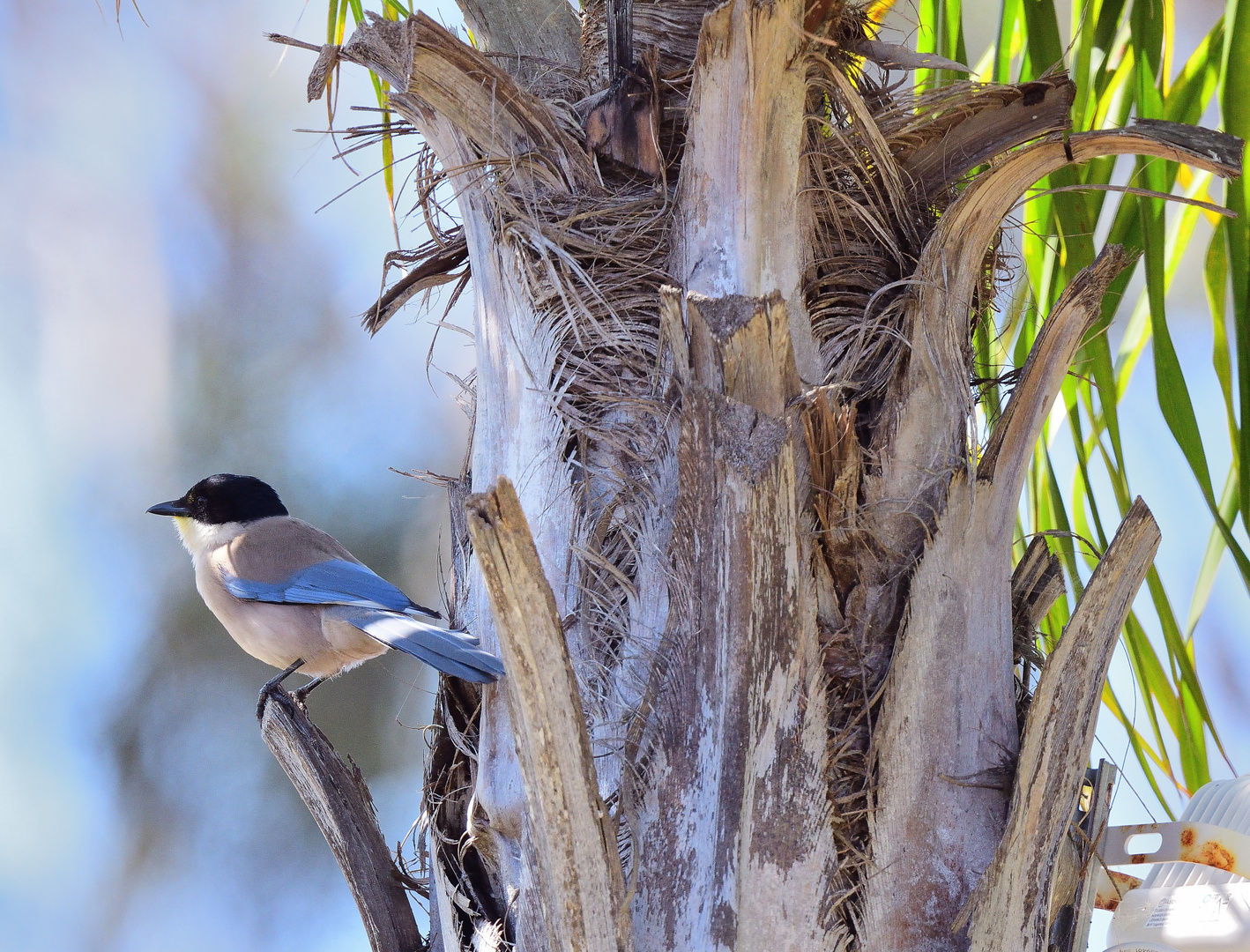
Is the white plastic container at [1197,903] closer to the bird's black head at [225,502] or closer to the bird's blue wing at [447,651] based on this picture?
the bird's blue wing at [447,651]

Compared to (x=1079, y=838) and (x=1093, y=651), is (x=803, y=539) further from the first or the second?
(x=1079, y=838)

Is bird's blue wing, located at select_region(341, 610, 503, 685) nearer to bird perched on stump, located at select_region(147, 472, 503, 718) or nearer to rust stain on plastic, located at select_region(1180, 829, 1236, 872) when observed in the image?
bird perched on stump, located at select_region(147, 472, 503, 718)

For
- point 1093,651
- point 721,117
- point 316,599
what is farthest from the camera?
point 316,599

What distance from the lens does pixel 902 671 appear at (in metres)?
1.10

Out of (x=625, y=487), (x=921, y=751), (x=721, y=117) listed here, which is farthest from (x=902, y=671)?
(x=721, y=117)

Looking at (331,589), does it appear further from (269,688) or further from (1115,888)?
(1115,888)

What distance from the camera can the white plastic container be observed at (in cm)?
113

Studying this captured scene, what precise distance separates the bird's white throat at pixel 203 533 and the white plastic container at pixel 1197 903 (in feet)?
5.50

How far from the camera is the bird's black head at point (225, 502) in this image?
2.35 meters

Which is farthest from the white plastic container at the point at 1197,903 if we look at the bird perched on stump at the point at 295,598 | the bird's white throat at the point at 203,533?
the bird's white throat at the point at 203,533

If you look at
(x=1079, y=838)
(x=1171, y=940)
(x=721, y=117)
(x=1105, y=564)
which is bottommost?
(x=1171, y=940)

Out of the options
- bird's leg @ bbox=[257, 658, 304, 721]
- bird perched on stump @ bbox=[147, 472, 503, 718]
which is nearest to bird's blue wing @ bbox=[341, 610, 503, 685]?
bird perched on stump @ bbox=[147, 472, 503, 718]

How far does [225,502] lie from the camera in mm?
2355

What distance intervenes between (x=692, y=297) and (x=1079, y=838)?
0.68m
